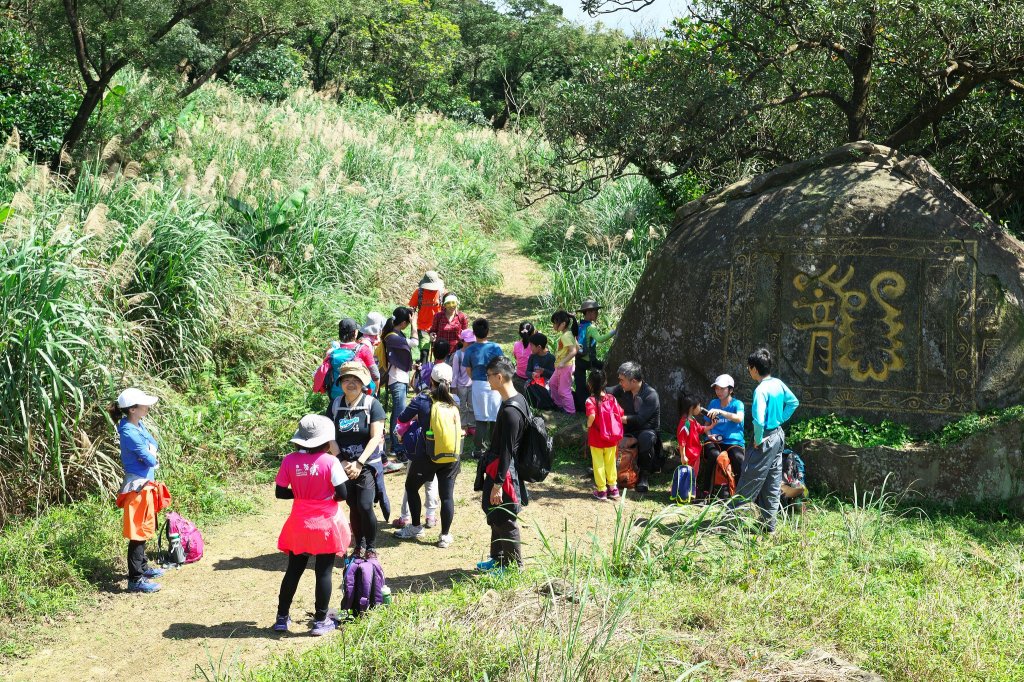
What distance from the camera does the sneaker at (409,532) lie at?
23.7 feet

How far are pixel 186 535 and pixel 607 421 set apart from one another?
340cm

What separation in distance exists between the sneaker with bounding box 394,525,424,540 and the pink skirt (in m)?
1.68

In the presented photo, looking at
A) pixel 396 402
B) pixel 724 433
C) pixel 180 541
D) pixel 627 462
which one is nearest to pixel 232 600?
pixel 180 541

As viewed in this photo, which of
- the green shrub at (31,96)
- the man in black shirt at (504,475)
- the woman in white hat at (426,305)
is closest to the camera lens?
the man in black shirt at (504,475)

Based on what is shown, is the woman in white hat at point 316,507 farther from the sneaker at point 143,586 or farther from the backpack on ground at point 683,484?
the backpack on ground at point 683,484

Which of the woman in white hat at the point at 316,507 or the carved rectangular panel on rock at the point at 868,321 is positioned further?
the carved rectangular panel on rock at the point at 868,321

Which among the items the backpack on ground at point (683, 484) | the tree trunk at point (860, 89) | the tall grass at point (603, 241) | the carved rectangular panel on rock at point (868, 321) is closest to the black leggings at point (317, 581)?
the backpack on ground at point (683, 484)

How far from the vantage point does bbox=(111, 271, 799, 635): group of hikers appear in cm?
558

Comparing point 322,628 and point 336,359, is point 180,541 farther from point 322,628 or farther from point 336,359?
point 336,359

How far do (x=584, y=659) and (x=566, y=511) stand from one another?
338 cm

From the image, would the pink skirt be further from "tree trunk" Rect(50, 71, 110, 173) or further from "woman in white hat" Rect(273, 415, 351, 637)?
"tree trunk" Rect(50, 71, 110, 173)

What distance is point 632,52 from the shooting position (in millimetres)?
13547

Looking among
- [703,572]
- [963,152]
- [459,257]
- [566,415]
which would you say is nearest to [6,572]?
[703,572]

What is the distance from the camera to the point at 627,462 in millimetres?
8445
